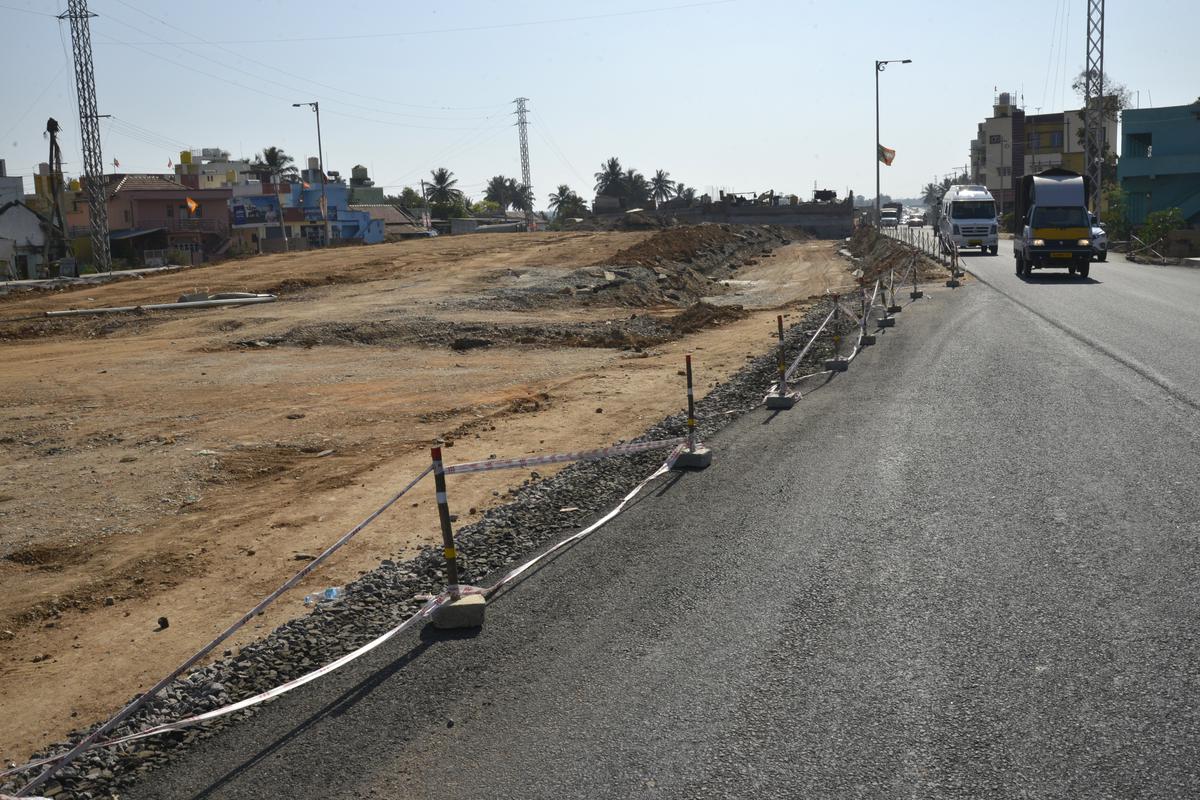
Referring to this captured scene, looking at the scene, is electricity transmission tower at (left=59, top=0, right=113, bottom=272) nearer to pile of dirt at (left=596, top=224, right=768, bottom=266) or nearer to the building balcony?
pile of dirt at (left=596, top=224, right=768, bottom=266)

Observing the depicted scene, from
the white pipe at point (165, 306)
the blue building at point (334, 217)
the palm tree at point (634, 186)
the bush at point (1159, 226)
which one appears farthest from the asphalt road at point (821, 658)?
the palm tree at point (634, 186)

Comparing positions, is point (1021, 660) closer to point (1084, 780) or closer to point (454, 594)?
A: point (1084, 780)

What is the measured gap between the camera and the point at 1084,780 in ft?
16.3

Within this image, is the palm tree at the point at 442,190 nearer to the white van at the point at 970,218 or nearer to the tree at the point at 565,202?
the tree at the point at 565,202

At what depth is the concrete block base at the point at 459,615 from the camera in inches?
287

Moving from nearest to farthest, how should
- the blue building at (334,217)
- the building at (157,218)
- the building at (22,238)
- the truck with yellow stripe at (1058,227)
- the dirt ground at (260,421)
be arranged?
the dirt ground at (260,421) → the truck with yellow stripe at (1058,227) → the building at (22,238) → the building at (157,218) → the blue building at (334,217)

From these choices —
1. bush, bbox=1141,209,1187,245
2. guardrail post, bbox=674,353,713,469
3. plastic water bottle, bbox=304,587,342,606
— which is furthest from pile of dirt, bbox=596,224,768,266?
plastic water bottle, bbox=304,587,342,606

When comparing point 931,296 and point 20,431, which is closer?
point 20,431

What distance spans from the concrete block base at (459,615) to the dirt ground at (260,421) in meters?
1.66

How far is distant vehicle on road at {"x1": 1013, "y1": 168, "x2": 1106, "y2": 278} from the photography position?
33125mm

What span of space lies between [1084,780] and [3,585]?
30.3 feet

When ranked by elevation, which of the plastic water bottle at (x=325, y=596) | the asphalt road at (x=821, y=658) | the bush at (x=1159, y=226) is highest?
the bush at (x=1159, y=226)

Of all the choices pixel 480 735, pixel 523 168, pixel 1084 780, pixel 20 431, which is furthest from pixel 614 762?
pixel 523 168

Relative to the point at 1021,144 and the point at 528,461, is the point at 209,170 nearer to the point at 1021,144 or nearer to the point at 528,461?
the point at 1021,144
